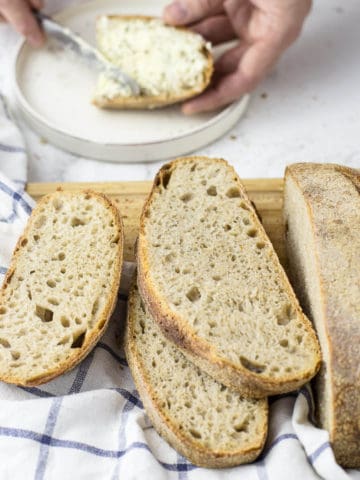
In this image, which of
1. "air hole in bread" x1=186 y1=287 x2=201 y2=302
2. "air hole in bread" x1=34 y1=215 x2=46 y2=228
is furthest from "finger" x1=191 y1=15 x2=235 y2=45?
"air hole in bread" x1=186 y1=287 x2=201 y2=302

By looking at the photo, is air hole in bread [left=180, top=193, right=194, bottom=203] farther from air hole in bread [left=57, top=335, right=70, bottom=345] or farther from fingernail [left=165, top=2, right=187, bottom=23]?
fingernail [left=165, top=2, right=187, bottom=23]

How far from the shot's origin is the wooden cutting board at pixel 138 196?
12.6ft

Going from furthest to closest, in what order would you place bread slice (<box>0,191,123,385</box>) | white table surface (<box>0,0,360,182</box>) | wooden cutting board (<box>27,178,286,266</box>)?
white table surface (<box>0,0,360,182</box>), wooden cutting board (<box>27,178,286,266</box>), bread slice (<box>0,191,123,385</box>)

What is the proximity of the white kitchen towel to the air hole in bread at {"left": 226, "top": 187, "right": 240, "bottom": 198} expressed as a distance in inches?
41.2

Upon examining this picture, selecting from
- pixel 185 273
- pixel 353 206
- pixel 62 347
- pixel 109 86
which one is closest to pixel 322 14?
pixel 109 86

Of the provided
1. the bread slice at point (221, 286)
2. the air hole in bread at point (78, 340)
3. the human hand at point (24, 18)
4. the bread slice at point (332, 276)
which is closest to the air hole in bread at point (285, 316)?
the bread slice at point (221, 286)

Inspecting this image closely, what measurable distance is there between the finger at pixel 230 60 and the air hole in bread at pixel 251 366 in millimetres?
2535

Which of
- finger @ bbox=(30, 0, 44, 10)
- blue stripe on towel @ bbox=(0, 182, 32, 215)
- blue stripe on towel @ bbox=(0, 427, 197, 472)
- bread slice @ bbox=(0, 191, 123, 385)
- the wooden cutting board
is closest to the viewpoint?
blue stripe on towel @ bbox=(0, 427, 197, 472)

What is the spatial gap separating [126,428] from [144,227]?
36.6 inches

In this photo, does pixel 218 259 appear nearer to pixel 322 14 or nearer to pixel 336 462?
pixel 336 462

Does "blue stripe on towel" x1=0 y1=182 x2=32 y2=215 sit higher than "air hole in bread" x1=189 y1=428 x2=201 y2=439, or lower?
higher

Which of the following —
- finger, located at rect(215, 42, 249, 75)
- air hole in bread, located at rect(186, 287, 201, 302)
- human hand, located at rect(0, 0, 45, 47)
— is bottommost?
finger, located at rect(215, 42, 249, 75)

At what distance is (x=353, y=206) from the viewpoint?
3.24 metres

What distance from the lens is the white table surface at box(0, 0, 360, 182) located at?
4531 mm
